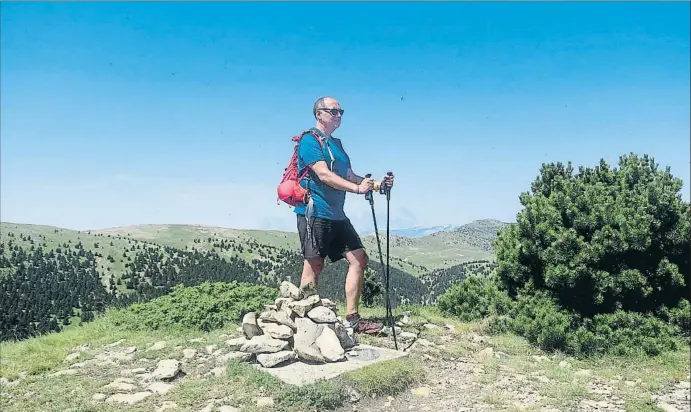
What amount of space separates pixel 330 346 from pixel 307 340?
311 mm

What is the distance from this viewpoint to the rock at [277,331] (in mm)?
6340

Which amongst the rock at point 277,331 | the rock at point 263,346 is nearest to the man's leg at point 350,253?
the rock at point 277,331

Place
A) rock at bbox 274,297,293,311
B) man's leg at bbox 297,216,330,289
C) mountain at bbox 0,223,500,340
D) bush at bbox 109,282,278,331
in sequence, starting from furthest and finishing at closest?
mountain at bbox 0,223,500,340
bush at bbox 109,282,278,331
rock at bbox 274,297,293,311
man's leg at bbox 297,216,330,289

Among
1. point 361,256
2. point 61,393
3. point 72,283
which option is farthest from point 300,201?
point 72,283

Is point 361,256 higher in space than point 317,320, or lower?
higher

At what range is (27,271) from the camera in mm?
56812

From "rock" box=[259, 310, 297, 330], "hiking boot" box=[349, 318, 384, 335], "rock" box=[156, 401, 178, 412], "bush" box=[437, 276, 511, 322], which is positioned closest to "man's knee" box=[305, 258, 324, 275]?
"rock" box=[259, 310, 297, 330]

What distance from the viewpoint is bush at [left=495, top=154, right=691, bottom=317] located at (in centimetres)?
836

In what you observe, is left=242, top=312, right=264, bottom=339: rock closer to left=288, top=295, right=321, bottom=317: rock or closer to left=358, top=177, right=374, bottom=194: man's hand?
left=288, top=295, right=321, bottom=317: rock

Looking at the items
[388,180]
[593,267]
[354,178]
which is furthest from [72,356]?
[593,267]

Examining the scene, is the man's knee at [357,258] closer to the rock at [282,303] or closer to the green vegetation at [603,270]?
the rock at [282,303]

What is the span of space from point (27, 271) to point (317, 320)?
63016mm

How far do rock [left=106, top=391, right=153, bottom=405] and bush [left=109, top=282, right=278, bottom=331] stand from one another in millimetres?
2798

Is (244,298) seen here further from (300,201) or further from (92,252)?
(92,252)
